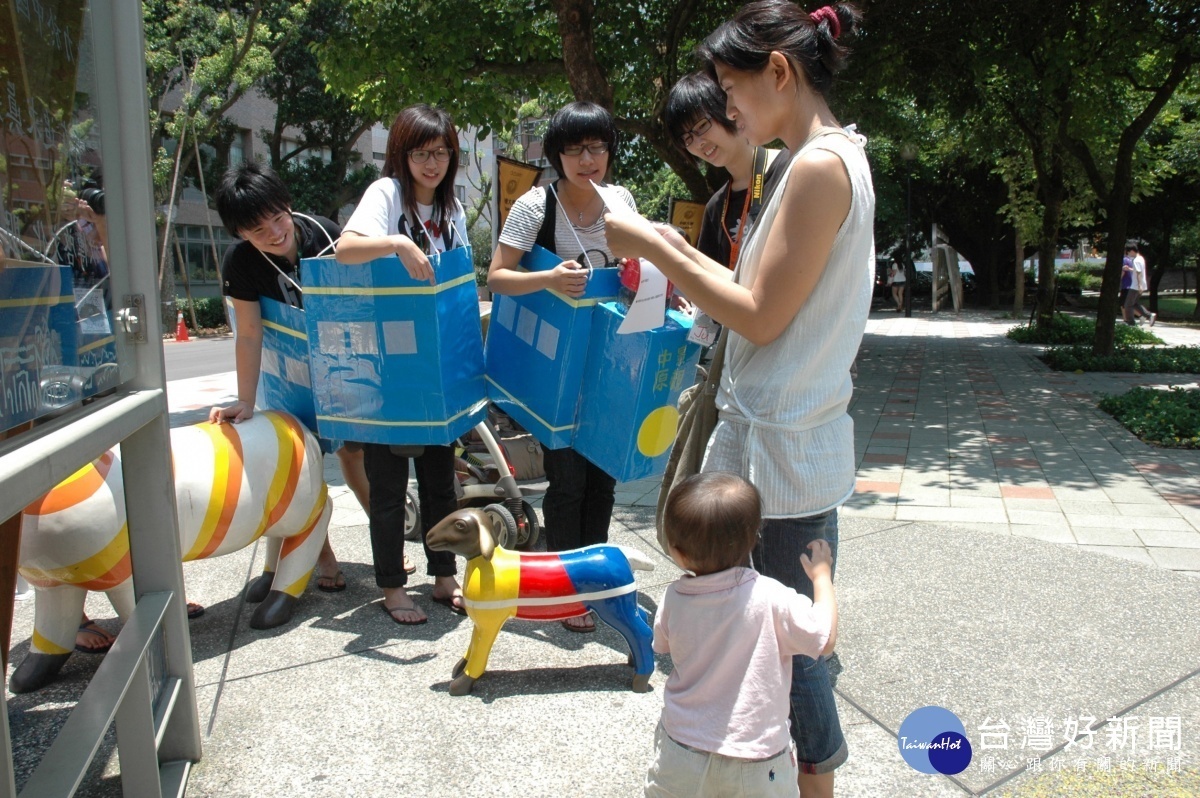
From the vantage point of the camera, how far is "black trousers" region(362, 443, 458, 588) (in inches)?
133

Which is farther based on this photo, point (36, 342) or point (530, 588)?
point (530, 588)

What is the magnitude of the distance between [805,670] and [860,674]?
4.26 feet

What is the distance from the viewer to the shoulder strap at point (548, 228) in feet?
10.4

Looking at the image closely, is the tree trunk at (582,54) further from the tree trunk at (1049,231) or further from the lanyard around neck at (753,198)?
the tree trunk at (1049,231)

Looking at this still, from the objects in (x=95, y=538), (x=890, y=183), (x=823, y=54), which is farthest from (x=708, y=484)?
(x=890, y=183)

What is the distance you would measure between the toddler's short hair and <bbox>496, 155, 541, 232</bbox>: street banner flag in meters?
2.72

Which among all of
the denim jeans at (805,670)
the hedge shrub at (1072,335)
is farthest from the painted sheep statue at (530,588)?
the hedge shrub at (1072,335)

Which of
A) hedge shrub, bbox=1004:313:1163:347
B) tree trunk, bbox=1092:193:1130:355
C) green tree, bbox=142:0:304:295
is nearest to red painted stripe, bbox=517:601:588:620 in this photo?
tree trunk, bbox=1092:193:1130:355

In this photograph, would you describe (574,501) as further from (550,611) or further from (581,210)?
(581,210)

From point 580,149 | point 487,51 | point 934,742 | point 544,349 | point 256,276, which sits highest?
point 487,51

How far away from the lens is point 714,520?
69.4 inches

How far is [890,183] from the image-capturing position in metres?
28.3

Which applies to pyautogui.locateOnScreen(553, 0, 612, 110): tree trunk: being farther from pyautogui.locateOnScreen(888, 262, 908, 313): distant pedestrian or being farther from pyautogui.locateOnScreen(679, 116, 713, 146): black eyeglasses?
pyautogui.locateOnScreen(888, 262, 908, 313): distant pedestrian

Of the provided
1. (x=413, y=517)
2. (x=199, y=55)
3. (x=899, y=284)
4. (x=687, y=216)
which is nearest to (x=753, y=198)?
(x=687, y=216)
